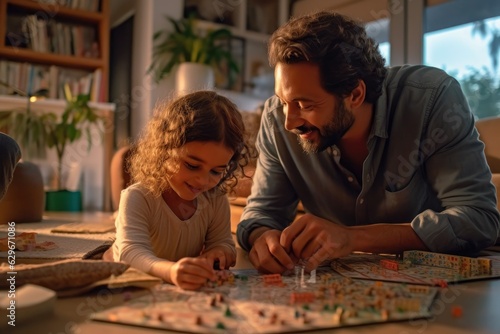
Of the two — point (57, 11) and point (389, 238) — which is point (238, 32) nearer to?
point (57, 11)

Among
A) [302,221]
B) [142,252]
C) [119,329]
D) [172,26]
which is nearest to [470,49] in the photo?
[172,26]

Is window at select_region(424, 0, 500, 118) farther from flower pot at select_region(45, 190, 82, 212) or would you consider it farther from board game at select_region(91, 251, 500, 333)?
flower pot at select_region(45, 190, 82, 212)

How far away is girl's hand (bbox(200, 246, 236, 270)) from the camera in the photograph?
1.05 meters

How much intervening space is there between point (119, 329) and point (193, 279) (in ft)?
0.66

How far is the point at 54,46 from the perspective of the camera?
3744mm

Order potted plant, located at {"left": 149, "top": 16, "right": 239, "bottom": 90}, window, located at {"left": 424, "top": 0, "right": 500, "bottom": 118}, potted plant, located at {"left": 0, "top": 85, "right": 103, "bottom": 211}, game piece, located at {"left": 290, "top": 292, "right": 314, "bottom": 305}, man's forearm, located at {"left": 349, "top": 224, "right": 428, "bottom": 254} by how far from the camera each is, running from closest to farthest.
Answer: game piece, located at {"left": 290, "top": 292, "right": 314, "bottom": 305}
man's forearm, located at {"left": 349, "top": 224, "right": 428, "bottom": 254}
window, located at {"left": 424, "top": 0, "right": 500, "bottom": 118}
potted plant, located at {"left": 0, "top": 85, "right": 103, "bottom": 211}
potted plant, located at {"left": 149, "top": 16, "right": 239, "bottom": 90}

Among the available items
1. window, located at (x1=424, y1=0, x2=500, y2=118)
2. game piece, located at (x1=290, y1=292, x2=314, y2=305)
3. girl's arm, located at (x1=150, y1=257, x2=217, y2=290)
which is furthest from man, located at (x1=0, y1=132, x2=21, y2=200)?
window, located at (x1=424, y1=0, x2=500, y2=118)

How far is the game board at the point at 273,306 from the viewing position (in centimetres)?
66

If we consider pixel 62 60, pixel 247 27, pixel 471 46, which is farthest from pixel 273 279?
pixel 247 27

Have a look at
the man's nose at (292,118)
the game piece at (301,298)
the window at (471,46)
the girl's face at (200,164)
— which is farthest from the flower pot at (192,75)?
the game piece at (301,298)

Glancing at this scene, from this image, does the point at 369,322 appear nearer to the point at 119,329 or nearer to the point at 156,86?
the point at 119,329

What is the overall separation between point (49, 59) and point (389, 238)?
3252 millimetres

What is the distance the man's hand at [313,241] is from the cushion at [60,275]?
0.36 metres

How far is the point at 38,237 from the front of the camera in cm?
189
